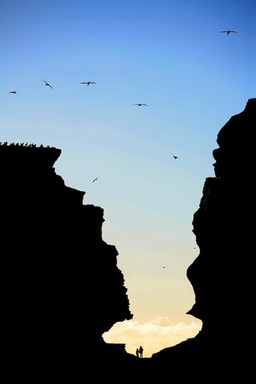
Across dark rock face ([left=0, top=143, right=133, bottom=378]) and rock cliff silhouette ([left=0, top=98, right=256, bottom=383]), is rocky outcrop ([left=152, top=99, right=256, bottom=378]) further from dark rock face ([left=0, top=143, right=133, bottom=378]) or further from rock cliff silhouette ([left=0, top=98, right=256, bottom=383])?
dark rock face ([left=0, top=143, right=133, bottom=378])

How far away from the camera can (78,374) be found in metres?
32.7

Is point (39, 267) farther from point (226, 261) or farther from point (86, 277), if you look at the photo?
point (226, 261)

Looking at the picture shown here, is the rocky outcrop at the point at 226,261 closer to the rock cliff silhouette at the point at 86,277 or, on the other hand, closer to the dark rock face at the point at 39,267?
the rock cliff silhouette at the point at 86,277

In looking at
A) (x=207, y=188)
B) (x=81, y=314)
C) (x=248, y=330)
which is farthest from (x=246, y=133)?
(x=81, y=314)

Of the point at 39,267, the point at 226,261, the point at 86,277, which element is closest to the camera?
the point at 39,267

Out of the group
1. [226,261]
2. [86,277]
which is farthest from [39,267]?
[226,261]

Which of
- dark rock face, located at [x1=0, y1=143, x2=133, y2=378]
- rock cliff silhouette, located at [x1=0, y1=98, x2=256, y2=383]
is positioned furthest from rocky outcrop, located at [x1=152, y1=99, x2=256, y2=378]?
dark rock face, located at [x1=0, y1=143, x2=133, y2=378]

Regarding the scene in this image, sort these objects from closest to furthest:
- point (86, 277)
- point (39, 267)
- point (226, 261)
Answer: point (39, 267)
point (226, 261)
point (86, 277)

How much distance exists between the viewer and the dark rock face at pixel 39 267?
2594 cm

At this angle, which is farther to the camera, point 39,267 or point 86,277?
point 86,277

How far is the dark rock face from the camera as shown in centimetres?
2594

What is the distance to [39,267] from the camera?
2827cm

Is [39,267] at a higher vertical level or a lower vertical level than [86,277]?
lower

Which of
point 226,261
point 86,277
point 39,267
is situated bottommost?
point 39,267
